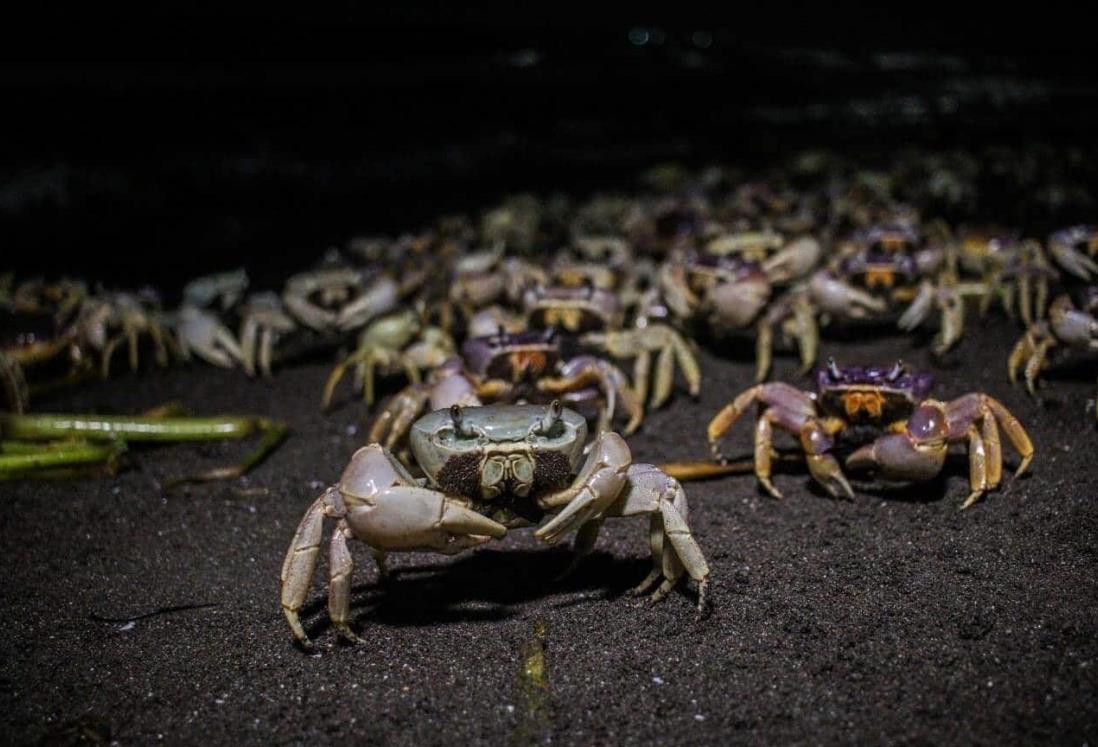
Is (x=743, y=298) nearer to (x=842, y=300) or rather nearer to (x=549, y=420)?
(x=842, y=300)

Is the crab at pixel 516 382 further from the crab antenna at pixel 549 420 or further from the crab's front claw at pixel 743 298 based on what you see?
the crab antenna at pixel 549 420

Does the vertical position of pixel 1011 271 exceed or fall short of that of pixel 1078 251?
it falls short

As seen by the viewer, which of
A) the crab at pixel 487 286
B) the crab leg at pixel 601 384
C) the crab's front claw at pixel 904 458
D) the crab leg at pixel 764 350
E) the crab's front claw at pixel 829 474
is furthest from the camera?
the crab at pixel 487 286

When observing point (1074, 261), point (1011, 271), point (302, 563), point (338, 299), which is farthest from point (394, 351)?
point (1074, 261)

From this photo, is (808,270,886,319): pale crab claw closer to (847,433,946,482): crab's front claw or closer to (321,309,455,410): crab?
(847,433,946,482): crab's front claw

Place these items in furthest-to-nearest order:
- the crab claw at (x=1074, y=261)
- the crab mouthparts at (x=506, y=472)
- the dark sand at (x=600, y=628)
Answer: the crab claw at (x=1074, y=261) < the crab mouthparts at (x=506, y=472) < the dark sand at (x=600, y=628)

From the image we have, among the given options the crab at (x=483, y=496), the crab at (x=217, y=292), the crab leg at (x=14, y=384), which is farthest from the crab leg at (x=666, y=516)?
→ the crab at (x=217, y=292)
